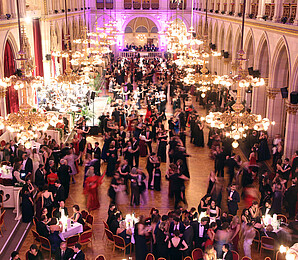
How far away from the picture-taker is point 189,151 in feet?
54.9

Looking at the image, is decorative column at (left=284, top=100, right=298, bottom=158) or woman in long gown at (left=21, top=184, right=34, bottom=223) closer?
A: woman in long gown at (left=21, top=184, right=34, bottom=223)

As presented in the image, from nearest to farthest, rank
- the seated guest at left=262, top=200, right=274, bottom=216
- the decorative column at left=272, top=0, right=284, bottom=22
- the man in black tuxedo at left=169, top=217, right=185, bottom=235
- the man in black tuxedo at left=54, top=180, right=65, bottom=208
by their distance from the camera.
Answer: the man in black tuxedo at left=169, top=217, right=185, bottom=235 → the seated guest at left=262, top=200, right=274, bottom=216 → the man in black tuxedo at left=54, top=180, right=65, bottom=208 → the decorative column at left=272, top=0, right=284, bottom=22

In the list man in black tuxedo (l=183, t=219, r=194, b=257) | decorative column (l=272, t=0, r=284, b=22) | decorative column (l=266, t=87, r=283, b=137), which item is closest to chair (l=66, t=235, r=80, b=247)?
man in black tuxedo (l=183, t=219, r=194, b=257)

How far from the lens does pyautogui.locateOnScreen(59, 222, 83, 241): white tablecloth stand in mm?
9336

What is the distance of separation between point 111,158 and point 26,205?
11.7 feet

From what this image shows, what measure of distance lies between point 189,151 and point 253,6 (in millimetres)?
7885

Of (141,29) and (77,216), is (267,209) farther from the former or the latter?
(141,29)

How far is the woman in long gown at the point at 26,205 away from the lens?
34.4ft

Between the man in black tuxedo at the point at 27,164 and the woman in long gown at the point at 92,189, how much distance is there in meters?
1.80

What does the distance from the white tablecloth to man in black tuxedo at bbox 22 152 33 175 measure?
301 cm

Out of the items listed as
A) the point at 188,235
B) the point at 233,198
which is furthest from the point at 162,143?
the point at 188,235

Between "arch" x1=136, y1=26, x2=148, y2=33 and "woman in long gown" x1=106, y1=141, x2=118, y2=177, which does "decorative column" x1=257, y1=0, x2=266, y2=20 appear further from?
"arch" x1=136, y1=26, x2=148, y2=33

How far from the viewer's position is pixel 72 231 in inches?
372

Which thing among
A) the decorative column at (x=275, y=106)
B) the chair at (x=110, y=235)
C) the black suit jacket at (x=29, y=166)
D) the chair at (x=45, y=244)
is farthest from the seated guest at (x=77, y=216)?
the decorative column at (x=275, y=106)
